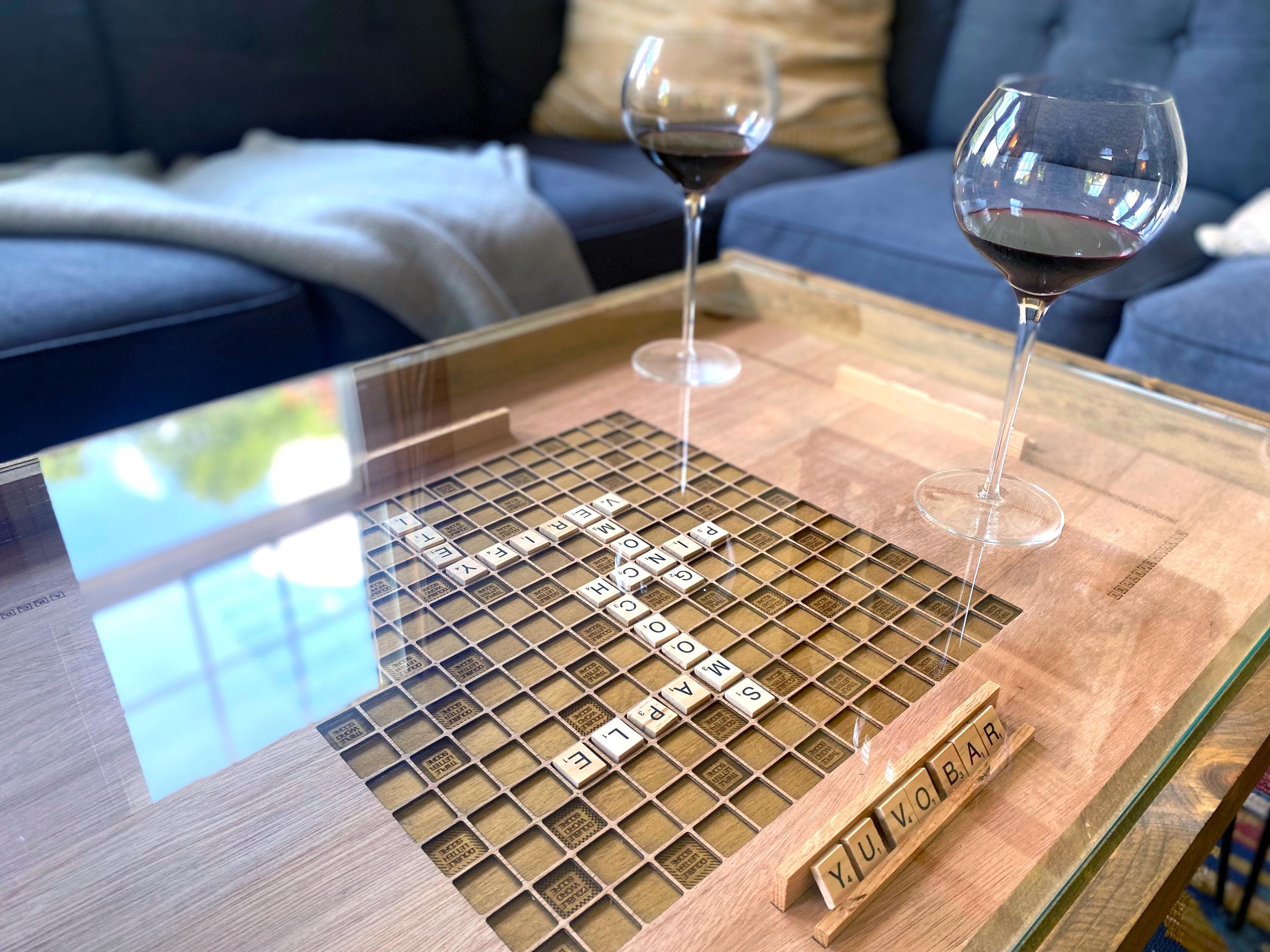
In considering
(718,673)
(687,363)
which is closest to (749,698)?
(718,673)

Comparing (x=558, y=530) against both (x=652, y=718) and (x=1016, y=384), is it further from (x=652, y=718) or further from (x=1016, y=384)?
(x=1016, y=384)

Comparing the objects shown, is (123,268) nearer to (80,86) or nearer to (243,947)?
(80,86)

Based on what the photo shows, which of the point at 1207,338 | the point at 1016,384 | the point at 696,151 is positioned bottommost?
the point at 1207,338

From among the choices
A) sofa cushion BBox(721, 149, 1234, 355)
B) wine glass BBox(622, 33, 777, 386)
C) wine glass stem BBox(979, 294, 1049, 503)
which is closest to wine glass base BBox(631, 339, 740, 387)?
wine glass BBox(622, 33, 777, 386)

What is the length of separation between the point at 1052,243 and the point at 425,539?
16.7 inches

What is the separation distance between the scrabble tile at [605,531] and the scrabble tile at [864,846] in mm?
266

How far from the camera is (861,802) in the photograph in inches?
16.7

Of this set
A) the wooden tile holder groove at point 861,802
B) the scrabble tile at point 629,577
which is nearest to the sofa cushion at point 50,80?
the scrabble tile at point 629,577

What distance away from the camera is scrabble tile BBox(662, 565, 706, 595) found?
1.92 feet

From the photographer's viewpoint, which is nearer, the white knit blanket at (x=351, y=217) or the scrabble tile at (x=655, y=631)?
the scrabble tile at (x=655, y=631)

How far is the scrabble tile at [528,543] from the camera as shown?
0.61 m

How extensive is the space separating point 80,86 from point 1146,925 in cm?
174

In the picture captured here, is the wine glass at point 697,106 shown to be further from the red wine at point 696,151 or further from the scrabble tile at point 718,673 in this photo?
the scrabble tile at point 718,673

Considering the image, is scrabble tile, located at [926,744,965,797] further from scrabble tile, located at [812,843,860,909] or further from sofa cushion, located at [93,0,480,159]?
sofa cushion, located at [93,0,480,159]
